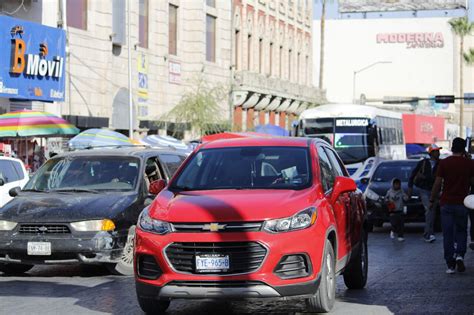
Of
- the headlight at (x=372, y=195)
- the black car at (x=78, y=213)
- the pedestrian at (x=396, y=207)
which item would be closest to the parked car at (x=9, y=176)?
the black car at (x=78, y=213)

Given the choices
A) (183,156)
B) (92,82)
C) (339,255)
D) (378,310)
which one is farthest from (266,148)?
(92,82)

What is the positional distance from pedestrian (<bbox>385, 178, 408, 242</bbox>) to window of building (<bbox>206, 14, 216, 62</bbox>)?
29.8m

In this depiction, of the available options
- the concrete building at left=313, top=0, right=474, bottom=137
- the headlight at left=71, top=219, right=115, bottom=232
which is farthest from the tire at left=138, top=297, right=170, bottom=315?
the concrete building at left=313, top=0, right=474, bottom=137

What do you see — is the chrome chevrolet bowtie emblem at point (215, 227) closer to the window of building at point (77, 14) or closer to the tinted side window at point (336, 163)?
the tinted side window at point (336, 163)

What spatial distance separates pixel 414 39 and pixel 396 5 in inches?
178

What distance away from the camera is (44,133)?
26.7m

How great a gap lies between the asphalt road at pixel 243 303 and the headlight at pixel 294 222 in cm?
131

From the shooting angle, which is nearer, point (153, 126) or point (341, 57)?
point (153, 126)

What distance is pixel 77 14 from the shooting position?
3872 cm

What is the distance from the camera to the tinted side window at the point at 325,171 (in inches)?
425

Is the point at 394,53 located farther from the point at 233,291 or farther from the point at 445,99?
the point at 233,291

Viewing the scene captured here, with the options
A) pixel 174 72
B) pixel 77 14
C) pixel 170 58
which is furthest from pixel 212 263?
pixel 174 72

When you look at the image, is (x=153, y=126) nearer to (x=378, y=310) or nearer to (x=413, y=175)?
(x=413, y=175)

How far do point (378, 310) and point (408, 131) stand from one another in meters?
59.9
